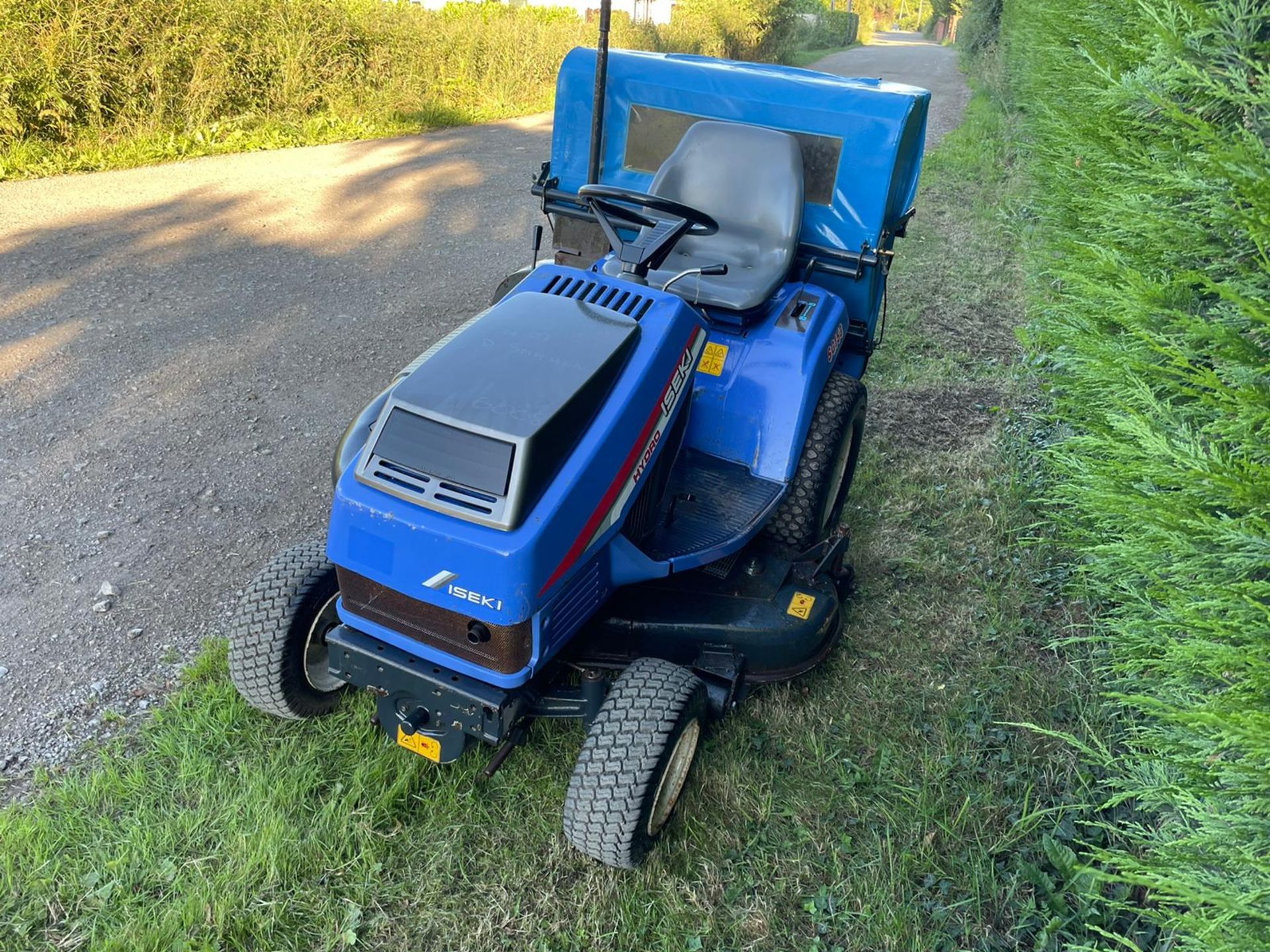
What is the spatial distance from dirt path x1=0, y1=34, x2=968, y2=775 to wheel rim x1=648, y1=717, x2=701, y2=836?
5.54ft

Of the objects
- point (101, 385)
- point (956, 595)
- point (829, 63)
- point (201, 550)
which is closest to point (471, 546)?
point (201, 550)

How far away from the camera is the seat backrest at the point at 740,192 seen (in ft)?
11.5

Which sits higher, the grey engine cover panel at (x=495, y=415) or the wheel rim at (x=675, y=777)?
the grey engine cover panel at (x=495, y=415)

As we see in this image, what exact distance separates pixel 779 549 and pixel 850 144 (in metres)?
1.65

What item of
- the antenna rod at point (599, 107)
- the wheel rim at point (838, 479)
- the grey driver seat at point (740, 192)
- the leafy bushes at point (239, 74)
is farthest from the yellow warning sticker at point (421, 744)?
the leafy bushes at point (239, 74)

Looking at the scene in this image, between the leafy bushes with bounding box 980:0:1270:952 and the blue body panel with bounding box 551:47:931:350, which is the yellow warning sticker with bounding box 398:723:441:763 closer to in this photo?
the leafy bushes with bounding box 980:0:1270:952

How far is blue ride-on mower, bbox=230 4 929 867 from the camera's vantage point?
2.23 meters

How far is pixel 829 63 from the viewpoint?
27406mm

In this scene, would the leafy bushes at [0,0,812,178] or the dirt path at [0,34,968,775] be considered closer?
the dirt path at [0,34,968,775]

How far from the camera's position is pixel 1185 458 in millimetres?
2021

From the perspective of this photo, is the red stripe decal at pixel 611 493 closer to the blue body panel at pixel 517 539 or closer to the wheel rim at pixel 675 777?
the blue body panel at pixel 517 539

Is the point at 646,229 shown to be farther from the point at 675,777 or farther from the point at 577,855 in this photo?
the point at 577,855

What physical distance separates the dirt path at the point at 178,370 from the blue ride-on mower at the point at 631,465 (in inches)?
33.4

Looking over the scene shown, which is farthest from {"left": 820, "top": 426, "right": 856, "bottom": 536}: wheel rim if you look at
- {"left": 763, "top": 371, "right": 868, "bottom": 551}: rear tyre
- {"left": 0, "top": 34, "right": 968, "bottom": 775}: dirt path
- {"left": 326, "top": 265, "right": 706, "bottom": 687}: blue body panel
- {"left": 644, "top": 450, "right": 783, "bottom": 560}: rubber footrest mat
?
{"left": 0, "top": 34, "right": 968, "bottom": 775}: dirt path
